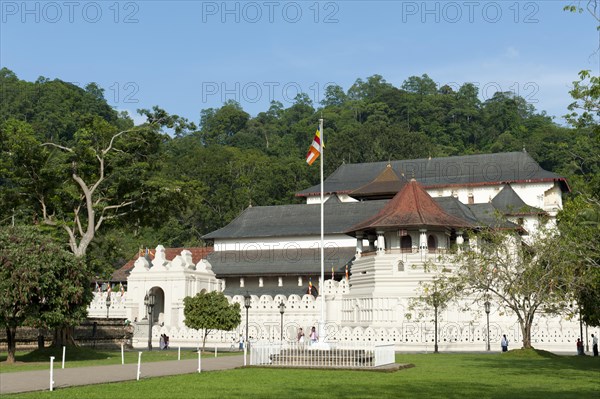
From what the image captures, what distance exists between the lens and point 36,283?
28.2 meters

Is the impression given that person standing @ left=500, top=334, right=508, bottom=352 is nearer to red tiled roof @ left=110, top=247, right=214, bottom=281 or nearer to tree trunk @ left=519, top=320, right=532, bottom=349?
tree trunk @ left=519, top=320, right=532, bottom=349

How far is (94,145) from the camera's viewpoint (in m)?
37.6

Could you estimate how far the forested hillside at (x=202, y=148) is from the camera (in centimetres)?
3709

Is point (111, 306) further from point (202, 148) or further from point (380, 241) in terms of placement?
point (202, 148)

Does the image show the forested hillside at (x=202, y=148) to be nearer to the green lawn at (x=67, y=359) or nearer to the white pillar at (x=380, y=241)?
the green lawn at (x=67, y=359)

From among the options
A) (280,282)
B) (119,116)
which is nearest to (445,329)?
(280,282)

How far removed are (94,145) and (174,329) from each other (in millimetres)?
13433

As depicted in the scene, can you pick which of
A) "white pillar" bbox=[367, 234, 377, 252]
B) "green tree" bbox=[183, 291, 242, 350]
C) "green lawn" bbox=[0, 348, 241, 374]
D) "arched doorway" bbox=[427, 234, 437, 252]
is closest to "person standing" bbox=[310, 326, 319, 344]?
"green tree" bbox=[183, 291, 242, 350]

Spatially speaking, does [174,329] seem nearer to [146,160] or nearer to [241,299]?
[241,299]

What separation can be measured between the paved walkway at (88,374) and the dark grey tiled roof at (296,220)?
118ft

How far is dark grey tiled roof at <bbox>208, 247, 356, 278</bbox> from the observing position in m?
57.8

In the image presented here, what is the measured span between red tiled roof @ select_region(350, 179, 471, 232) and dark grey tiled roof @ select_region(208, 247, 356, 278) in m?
7.82

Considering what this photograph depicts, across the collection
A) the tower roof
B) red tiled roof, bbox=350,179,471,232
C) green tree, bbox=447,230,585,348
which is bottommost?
green tree, bbox=447,230,585,348

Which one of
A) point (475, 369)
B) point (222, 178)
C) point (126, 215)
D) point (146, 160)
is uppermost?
point (222, 178)
